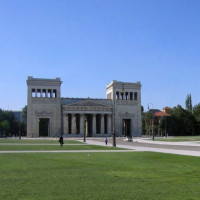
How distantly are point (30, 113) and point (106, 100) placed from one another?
2991cm

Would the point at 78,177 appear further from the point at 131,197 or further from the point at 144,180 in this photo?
the point at 131,197

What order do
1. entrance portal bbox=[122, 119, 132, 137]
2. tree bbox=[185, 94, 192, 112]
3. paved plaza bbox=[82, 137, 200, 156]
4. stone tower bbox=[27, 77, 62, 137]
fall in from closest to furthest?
paved plaza bbox=[82, 137, 200, 156]
stone tower bbox=[27, 77, 62, 137]
entrance portal bbox=[122, 119, 132, 137]
tree bbox=[185, 94, 192, 112]

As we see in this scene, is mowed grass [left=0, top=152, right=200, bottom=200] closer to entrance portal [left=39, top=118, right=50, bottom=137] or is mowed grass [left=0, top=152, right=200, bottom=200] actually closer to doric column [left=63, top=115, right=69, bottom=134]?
doric column [left=63, top=115, right=69, bottom=134]

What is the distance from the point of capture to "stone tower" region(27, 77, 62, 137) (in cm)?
12719

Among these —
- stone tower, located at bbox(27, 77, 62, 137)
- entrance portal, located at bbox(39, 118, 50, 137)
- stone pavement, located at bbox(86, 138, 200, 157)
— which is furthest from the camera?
entrance portal, located at bbox(39, 118, 50, 137)

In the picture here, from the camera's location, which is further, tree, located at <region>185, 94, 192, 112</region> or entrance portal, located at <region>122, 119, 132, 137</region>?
tree, located at <region>185, 94, 192, 112</region>

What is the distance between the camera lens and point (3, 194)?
12312 millimetres

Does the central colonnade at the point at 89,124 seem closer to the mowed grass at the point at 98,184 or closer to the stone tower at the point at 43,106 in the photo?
the stone tower at the point at 43,106

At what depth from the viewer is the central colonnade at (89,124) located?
12900 cm

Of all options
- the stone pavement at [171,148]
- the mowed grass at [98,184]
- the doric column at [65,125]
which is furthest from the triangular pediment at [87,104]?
the mowed grass at [98,184]

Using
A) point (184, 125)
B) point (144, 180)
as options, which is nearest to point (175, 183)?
point (144, 180)

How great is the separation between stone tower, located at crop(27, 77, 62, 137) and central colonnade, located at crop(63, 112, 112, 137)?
145 inches

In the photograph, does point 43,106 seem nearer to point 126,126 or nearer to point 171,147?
point 126,126

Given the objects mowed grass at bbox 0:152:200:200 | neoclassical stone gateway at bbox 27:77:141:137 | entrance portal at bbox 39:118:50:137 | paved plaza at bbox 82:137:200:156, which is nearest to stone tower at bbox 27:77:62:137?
neoclassical stone gateway at bbox 27:77:141:137
